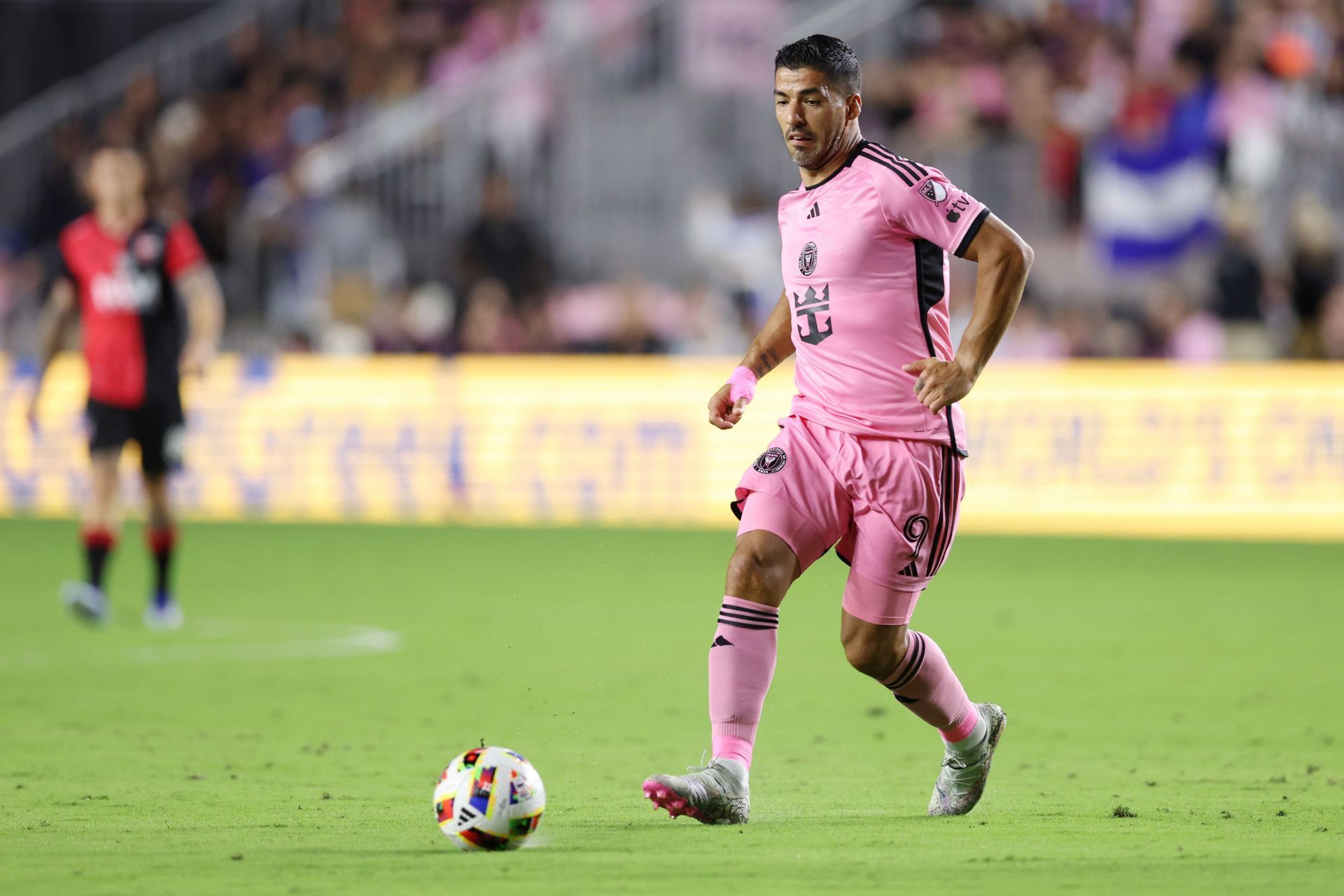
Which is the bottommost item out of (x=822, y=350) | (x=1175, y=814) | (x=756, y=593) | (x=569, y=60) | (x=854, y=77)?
(x=1175, y=814)

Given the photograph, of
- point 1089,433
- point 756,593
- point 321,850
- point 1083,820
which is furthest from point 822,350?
point 1089,433

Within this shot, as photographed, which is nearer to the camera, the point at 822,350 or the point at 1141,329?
the point at 822,350

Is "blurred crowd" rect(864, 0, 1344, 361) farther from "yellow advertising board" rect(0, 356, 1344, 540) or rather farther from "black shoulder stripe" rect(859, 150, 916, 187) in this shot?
"black shoulder stripe" rect(859, 150, 916, 187)

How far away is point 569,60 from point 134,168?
38.9ft

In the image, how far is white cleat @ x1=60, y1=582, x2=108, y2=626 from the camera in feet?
37.9

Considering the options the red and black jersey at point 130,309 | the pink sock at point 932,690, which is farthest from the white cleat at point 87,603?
the pink sock at point 932,690

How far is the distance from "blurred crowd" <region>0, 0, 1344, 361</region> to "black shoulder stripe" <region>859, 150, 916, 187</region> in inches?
509

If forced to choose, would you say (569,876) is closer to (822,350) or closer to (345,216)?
(822,350)

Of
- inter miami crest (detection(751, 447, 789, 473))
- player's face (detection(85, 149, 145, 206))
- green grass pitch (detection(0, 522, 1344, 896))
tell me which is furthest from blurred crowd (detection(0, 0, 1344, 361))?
inter miami crest (detection(751, 447, 789, 473))

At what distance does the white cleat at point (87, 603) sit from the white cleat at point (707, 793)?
6.39 metres

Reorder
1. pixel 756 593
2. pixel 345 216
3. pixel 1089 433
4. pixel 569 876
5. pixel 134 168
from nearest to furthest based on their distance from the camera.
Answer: pixel 569 876, pixel 756 593, pixel 134 168, pixel 1089 433, pixel 345 216

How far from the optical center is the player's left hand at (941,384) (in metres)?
5.76

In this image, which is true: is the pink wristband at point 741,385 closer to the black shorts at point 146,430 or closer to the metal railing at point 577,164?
the black shorts at point 146,430

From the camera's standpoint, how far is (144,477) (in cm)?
1208
